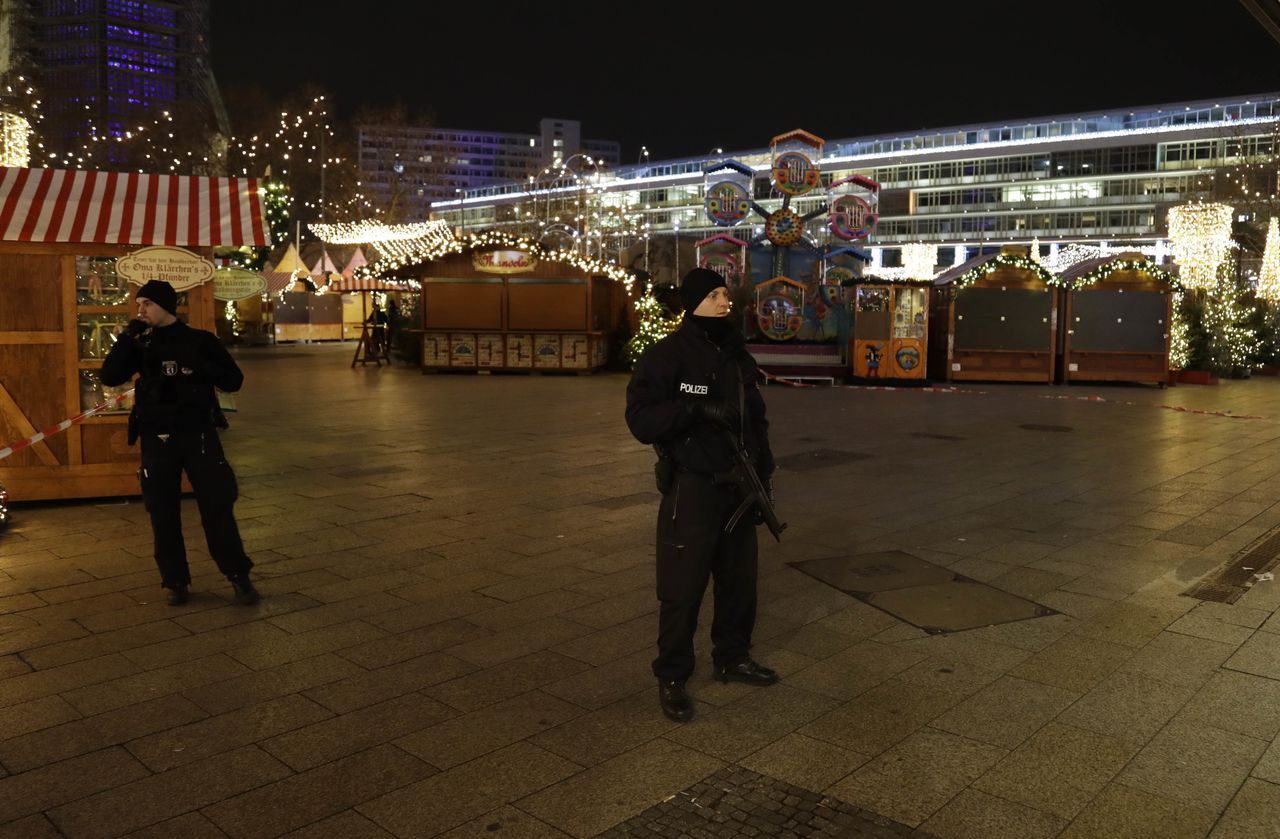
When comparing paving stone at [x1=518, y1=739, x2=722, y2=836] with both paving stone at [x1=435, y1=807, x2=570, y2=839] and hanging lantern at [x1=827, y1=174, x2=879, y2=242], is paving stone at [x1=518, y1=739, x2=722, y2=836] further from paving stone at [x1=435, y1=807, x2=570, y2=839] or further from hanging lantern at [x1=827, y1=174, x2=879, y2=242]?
hanging lantern at [x1=827, y1=174, x2=879, y2=242]

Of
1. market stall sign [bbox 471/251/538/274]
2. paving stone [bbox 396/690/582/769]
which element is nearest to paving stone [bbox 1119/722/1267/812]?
paving stone [bbox 396/690/582/769]

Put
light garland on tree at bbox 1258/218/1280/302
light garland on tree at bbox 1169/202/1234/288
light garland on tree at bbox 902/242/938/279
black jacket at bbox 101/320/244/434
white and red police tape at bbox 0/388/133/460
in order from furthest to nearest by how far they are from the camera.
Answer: light garland on tree at bbox 902/242/938/279 → light garland on tree at bbox 1258/218/1280/302 → light garland on tree at bbox 1169/202/1234/288 → white and red police tape at bbox 0/388/133/460 → black jacket at bbox 101/320/244/434

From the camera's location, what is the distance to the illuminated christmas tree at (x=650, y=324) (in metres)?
22.1

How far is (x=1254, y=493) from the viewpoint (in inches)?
356

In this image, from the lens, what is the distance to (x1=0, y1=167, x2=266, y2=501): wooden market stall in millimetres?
8273

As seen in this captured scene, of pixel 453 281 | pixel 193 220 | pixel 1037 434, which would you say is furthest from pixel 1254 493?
pixel 453 281

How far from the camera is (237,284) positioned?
16938 millimetres

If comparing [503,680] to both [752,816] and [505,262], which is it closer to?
[752,816]

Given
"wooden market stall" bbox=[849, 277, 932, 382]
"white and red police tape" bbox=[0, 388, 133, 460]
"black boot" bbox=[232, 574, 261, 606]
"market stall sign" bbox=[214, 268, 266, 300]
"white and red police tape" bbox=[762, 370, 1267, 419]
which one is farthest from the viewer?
"wooden market stall" bbox=[849, 277, 932, 382]

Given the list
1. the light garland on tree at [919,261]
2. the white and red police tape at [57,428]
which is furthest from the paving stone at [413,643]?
the light garland on tree at [919,261]

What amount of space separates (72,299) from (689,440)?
6.57 meters

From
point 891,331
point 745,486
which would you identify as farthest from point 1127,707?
point 891,331

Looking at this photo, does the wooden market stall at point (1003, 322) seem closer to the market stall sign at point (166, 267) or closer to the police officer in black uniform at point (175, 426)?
the market stall sign at point (166, 267)

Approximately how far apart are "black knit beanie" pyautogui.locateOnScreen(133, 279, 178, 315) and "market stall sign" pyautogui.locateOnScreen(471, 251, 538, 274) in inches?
690
